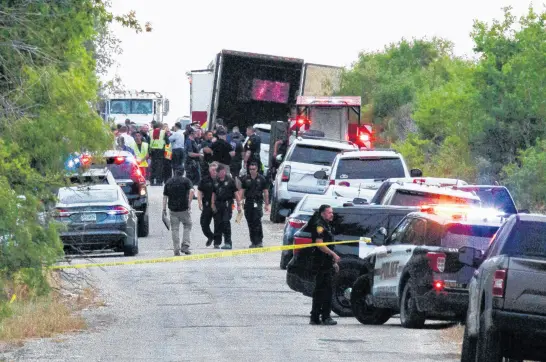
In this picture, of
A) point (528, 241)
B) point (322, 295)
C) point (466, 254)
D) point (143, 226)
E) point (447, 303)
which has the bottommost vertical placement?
point (143, 226)

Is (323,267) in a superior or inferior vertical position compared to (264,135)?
superior

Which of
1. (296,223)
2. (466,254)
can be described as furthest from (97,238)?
(466,254)

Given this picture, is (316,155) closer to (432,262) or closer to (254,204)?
(254,204)

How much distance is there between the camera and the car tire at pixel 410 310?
18.9 m

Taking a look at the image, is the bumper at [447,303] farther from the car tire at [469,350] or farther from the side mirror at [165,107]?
the side mirror at [165,107]

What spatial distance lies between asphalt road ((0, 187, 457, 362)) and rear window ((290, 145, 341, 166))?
751cm

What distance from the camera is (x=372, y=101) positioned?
69125mm

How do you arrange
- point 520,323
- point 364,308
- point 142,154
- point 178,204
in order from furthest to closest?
point 142,154
point 178,204
point 364,308
point 520,323

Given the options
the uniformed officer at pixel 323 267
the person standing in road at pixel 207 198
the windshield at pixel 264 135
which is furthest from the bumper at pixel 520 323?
the windshield at pixel 264 135

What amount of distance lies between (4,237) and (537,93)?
27.6m

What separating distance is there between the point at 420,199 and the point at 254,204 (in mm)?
9274

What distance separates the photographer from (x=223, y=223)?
33625 mm

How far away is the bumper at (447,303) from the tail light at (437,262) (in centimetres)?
24

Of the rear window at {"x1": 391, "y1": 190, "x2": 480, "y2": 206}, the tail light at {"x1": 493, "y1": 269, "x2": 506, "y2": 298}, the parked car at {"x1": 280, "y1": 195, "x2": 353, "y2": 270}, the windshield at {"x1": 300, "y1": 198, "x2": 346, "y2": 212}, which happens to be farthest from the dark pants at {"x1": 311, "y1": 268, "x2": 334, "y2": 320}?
the tail light at {"x1": 493, "y1": 269, "x2": 506, "y2": 298}
